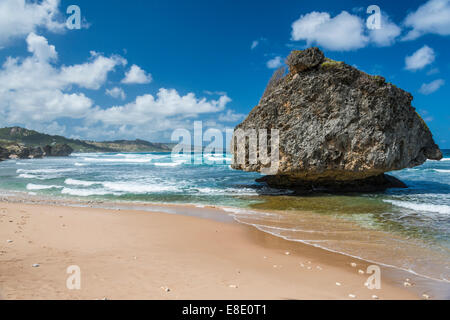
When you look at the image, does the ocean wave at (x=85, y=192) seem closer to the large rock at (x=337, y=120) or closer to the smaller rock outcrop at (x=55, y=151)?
the large rock at (x=337, y=120)

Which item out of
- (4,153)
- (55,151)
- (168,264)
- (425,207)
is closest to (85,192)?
(168,264)

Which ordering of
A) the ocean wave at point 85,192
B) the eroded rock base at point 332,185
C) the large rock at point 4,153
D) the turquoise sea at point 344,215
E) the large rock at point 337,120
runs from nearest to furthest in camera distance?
the turquoise sea at point 344,215, the large rock at point 337,120, the ocean wave at point 85,192, the eroded rock base at point 332,185, the large rock at point 4,153

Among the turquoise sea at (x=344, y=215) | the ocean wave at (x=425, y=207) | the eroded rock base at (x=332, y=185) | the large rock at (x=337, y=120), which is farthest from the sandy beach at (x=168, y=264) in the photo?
the eroded rock base at (x=332, y=185)

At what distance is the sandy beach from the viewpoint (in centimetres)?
427

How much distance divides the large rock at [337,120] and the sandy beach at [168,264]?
8.35 m

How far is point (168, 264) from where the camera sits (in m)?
5.65

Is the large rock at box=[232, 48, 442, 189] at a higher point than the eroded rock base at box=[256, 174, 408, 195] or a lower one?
higher

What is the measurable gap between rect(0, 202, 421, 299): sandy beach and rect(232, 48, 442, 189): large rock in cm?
835

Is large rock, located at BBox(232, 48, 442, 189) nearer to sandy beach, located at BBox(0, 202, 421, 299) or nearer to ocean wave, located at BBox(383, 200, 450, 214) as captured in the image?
ocean wave, located at BBox(383, 200, 450, 214)

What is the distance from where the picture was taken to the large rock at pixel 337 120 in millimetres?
15500

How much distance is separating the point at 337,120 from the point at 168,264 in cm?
1368

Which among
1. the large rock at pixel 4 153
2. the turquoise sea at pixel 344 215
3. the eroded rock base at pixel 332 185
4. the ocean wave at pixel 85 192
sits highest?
the large rock at pixel 4 153

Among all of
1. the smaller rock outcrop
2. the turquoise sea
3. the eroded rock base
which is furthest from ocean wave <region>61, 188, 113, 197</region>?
the smaller rock outcrop

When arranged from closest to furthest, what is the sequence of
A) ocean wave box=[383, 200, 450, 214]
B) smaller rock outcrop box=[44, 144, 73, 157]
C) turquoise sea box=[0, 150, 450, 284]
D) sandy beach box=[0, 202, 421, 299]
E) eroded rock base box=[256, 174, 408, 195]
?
sandy beach box=[0, 202, 421, 299], turquoise sea box=[0, 150, 450, 284], ocean wave box=[383, 200, 450, 214], eroded rock base box=[256, 174, 408, 195], smaller rock outcrop box=[44, 144, 73, 157]
